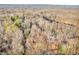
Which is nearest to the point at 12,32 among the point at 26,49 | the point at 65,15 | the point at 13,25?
the point at 13,25

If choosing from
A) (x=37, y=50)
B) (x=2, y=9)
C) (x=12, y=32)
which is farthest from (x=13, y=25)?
(x=37, y=50)

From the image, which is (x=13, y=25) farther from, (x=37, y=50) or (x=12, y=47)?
(x=37, y=50)

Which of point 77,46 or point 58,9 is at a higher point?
point 58,9

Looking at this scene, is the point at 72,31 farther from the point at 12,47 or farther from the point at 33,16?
the point at 12,47

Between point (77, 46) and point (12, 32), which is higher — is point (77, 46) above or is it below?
below

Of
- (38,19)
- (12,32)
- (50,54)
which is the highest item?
(38,19)

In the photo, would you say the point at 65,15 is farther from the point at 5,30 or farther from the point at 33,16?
the point at 5,30
